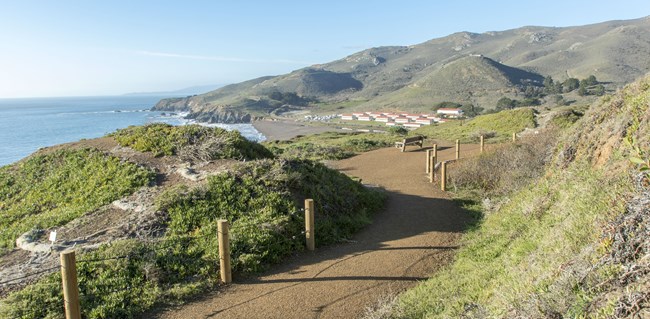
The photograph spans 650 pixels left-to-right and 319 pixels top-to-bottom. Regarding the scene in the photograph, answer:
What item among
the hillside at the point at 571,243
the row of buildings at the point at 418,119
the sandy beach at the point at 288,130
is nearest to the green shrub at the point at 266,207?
the hillside at the point at 571,243

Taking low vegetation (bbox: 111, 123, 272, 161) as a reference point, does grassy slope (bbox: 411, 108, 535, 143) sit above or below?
below

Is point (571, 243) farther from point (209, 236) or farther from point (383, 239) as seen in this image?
point (209, 236)

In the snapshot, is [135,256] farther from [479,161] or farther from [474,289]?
[479,161]

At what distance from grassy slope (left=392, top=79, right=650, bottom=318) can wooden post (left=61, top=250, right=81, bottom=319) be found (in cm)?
434

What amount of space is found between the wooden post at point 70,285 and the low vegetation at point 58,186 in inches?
174

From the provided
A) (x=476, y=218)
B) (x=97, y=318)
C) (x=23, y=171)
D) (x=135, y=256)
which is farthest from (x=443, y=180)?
(x=23, y=171)

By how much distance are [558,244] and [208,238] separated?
19.9 feet

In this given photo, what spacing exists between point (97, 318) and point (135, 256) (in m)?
1.56

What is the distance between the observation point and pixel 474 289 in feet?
19.2

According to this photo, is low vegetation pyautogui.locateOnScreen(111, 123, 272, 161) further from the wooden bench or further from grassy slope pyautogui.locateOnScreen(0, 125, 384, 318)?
the wooden bench

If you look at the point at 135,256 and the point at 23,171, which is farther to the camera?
the point at 23,171

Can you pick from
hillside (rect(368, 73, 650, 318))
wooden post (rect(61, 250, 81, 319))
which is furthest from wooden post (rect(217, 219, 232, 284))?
hillside (rect(368, 73, 650, 318))

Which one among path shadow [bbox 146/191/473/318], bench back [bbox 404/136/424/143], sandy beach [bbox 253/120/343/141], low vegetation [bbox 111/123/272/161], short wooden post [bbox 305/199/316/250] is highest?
low vegetation [bbox 111/123/272/161]

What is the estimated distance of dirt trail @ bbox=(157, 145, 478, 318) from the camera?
6.35 m
